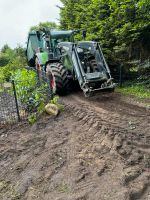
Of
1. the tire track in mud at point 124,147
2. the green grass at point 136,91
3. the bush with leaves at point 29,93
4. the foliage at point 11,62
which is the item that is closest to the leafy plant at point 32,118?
the bush with leaves at point 29,93

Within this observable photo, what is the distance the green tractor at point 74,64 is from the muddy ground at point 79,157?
157 centimetres

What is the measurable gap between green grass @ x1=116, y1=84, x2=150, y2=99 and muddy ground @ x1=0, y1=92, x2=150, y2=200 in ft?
7.44

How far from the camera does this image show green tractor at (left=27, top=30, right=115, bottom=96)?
912cm

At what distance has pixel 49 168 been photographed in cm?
484

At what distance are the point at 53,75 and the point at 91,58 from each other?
1466 millimetres

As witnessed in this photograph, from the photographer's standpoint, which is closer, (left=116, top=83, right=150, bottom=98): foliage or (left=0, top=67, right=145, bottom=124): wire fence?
(left=0, top=67, right=145, bottom=124): wire fence

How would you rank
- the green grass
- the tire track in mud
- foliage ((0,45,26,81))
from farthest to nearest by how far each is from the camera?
1. foliage ((0,45,26,81))
2. the green grass
3. the tire track in mud

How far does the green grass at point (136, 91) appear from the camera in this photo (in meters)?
10.0

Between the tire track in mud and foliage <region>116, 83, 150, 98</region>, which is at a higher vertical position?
foliage <region>116, 83, 150, 98</region>

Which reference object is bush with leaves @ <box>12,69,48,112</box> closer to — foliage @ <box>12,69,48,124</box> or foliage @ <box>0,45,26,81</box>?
foliage @ <box>12,69,48,124</box>

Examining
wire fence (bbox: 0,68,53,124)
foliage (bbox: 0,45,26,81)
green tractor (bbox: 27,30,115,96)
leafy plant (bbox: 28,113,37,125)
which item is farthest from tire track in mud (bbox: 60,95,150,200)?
→ foliage (bbox: 0,45,26,81)

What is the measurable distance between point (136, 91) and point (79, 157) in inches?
246

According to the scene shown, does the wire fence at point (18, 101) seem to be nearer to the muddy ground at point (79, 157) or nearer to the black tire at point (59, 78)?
the muddy ground at point (79, 157)

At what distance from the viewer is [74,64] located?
9398 mm
